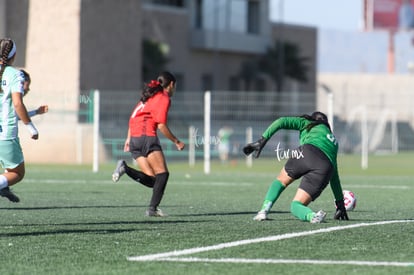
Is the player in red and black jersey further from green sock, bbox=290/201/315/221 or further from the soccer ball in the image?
the soccer ball

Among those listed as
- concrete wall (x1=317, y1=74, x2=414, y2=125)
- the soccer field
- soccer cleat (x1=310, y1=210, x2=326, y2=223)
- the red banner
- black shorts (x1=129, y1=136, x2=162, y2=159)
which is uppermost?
the red banner

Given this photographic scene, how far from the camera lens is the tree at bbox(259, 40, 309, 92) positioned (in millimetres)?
63344

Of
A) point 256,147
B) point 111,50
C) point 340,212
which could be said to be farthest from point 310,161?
point 111,50

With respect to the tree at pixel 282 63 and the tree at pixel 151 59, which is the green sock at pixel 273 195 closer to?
the tree at pixel 151 59

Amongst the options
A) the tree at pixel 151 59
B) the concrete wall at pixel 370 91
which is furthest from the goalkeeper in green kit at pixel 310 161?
the concrete wall at pixel 370 91

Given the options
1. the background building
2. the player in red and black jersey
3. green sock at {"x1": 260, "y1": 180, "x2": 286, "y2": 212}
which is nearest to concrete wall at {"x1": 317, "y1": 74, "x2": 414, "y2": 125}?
the background building

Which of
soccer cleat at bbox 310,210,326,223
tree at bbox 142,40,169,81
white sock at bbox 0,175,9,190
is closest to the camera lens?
white sock at bbox 0,175,9,190

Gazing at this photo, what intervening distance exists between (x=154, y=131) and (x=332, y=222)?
106 inches

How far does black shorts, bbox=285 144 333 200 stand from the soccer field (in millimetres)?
413

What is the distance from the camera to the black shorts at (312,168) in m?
13.0

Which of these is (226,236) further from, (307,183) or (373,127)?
(373,127)

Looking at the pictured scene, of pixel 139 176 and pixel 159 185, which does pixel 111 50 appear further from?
pixel 159 185

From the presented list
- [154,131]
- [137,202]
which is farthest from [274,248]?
[137,202]

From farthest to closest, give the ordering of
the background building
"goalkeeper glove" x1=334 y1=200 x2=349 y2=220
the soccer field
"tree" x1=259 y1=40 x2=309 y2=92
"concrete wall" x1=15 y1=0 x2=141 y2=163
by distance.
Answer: "tree" x1=259 y1=40 x2=309 y2=92
"concrete wall" x1=15 y1=0 x2=141 y2=163
the background building
"goalkeeper glove" x1=334 y1=200 x2=349 y2=220
the soccer field
